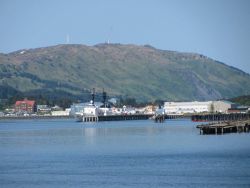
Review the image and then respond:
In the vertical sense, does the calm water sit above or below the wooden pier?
below

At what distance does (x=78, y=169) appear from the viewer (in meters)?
52.8

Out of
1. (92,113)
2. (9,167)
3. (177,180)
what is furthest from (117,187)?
(92,113)

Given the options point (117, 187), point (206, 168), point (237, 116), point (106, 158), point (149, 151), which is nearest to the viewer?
point (117, 187)

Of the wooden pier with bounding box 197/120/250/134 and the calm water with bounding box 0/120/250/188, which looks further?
the wooden pier with bounding box 197/120/250/134

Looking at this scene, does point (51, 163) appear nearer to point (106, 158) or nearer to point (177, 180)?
point (106, 158)

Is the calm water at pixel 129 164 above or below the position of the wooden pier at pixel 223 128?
below

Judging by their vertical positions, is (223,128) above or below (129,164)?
above

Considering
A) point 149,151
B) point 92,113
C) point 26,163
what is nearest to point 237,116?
point 92,113

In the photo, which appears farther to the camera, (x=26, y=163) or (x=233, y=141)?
(x=233, y=141)

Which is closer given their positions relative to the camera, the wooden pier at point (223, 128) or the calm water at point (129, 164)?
the calm water at point (129, 164)

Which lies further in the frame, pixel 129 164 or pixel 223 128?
pixel 223 128

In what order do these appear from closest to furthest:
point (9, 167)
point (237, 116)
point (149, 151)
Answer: point (9, 167)
point (149, 151)
point (237, 116)

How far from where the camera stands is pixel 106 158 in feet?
200

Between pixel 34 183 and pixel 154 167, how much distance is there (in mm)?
9129
